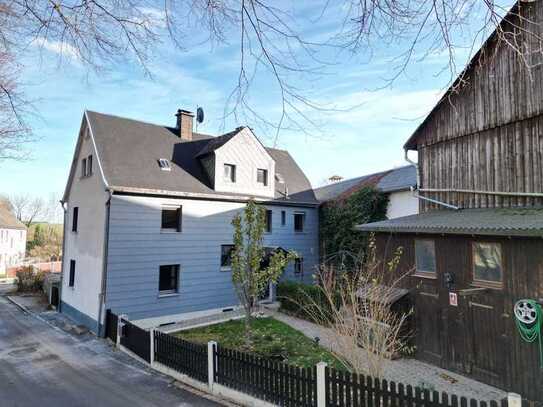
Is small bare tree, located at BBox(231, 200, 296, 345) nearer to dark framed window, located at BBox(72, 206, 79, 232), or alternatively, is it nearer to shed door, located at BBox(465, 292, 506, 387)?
shed door, located at BBox(465, 292, 506, 387)

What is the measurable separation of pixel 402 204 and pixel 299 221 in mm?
6049

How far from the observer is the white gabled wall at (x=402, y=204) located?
616 inches

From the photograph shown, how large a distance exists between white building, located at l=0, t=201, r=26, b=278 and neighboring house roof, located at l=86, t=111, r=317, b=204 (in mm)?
31656

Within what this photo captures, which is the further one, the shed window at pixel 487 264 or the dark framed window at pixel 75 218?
the dark framed window at pixel 75 218

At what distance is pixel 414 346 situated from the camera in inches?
387

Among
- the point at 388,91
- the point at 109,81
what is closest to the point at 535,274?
the point at 388,91

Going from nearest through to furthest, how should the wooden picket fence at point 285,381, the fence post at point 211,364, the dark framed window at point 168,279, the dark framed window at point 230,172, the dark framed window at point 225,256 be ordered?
the wooden picket fence at point 285,381
the fence post at point 211,364
the dark framed window at point 168,279
the dark framed window at point 225,256
the dark framed window at point 230,172

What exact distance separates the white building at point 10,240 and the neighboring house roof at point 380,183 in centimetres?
3614

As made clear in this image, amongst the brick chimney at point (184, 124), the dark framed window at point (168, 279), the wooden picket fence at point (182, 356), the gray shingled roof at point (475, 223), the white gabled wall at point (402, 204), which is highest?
the brick chimney at point (184, 124)

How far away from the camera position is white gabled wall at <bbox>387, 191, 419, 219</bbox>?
15.6 m

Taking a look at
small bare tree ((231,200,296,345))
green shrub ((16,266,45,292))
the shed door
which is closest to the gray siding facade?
small bare tree ((231,200,296,345))

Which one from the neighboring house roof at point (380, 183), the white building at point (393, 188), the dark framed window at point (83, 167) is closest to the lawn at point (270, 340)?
the white building at point (393, 188)

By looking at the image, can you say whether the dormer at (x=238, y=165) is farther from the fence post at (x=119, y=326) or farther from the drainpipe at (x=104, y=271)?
the fence post at (x=119, y=326)

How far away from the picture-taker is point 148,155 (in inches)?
614
